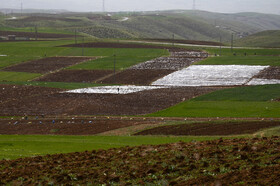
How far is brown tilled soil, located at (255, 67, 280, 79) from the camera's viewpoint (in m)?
67.7

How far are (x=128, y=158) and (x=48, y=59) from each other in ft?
266

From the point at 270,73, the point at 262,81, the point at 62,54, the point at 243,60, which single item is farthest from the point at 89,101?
the point at 62,54

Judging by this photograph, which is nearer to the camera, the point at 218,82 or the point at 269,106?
the point at 269,106

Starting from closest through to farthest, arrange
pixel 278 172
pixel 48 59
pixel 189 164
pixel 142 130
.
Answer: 1. pixel 278 172
2. pixel 189 164
3. pixel 142 130
4. pixel 48 59

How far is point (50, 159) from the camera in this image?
818 inches

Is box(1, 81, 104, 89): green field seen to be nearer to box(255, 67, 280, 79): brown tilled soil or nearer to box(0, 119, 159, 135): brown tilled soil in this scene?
box(0, 119, 159, 135): brown tilled soil

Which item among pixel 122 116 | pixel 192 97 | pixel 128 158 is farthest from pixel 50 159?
pixel 192 97

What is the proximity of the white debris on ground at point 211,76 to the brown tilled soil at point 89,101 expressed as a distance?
6.21 m

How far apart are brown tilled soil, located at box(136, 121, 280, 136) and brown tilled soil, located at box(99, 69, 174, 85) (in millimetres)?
31076

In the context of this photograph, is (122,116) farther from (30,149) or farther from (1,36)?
(1,36)

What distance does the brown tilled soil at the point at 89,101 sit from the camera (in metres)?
47.6

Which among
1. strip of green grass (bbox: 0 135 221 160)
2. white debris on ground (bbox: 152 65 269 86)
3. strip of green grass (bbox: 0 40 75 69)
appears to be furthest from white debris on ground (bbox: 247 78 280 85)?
strip of green grass (bbox: 0 40 75 69)

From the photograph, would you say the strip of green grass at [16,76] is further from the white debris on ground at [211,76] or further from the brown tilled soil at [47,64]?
the white debris on ground at [211,76]

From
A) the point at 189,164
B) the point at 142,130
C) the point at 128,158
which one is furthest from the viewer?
the point at 142,130
